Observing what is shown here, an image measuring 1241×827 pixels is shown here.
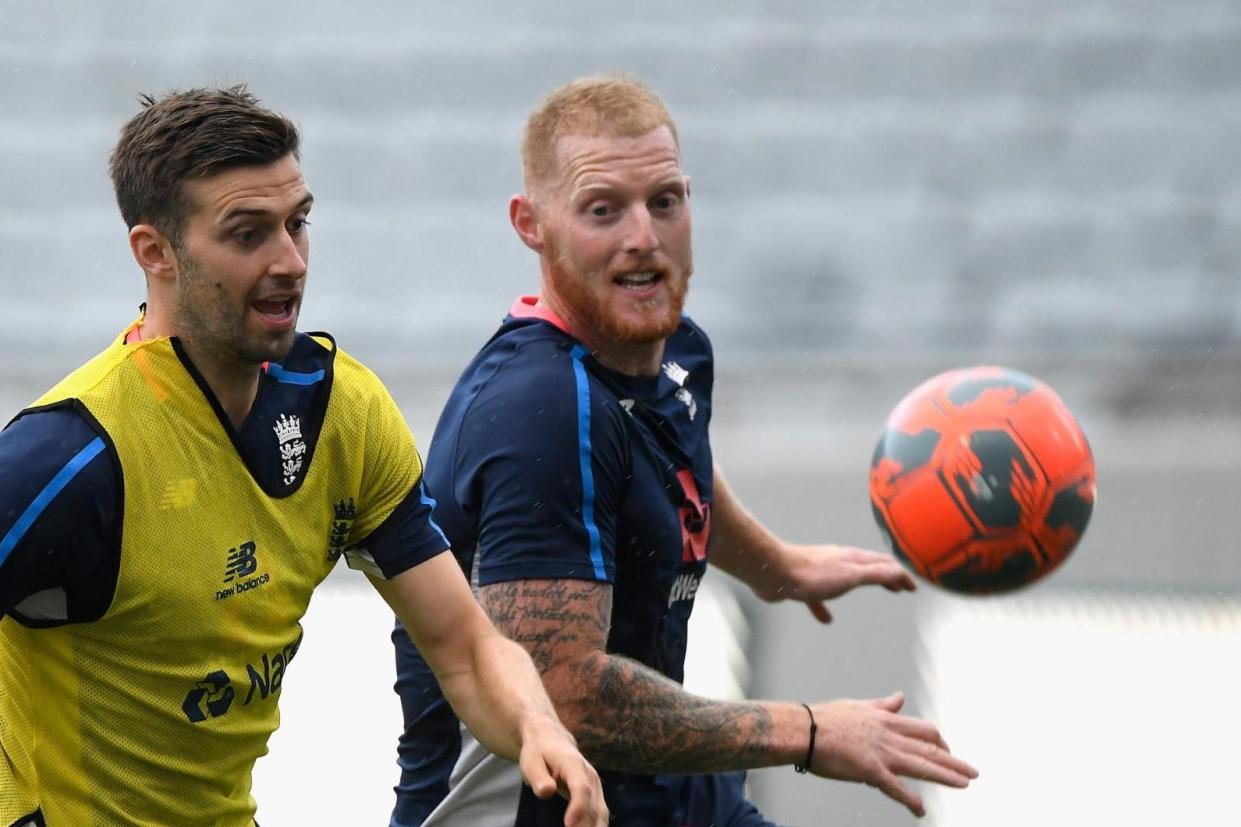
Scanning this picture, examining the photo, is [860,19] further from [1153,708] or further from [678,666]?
[678,666]

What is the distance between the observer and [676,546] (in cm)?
380

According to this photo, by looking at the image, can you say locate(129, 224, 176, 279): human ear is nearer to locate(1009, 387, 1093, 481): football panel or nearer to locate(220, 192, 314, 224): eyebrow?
locate(220, 192, 314, 224): eyebrow

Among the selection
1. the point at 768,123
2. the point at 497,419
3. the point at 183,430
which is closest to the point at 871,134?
the point at 768,123

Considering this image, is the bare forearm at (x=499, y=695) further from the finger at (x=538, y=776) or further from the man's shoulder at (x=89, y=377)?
the man's shoulder at (x=89, y=377)

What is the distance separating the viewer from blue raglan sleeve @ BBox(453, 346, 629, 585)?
11.7 ft

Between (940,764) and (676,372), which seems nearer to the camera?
(940,764)

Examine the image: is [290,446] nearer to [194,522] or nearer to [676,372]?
[194,522]

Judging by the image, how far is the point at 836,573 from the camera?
4.78 metres

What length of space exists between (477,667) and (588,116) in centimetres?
135

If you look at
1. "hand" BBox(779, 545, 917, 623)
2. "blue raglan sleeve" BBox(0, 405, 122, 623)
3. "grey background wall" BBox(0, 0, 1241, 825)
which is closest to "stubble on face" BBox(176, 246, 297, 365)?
"blue raglan sleeve" BBox(0, 405, 122, 623)

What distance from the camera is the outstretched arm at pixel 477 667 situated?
10.00 feet

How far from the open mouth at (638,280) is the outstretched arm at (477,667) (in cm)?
79

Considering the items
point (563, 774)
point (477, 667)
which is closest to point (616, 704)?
point (477, 667)

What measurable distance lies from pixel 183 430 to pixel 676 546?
112 cm
